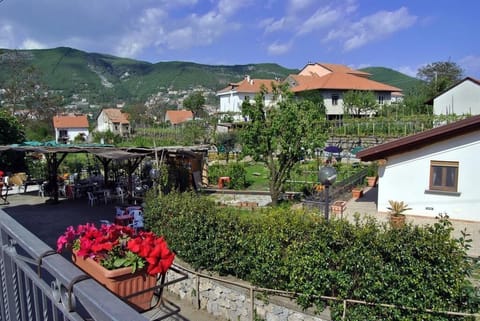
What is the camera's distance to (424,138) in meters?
13.3

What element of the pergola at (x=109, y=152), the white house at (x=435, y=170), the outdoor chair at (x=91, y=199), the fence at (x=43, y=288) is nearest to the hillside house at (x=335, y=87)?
the pergola at (x=109, y=152)

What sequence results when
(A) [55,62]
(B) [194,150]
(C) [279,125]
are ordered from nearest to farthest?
(C) [279,125]
(B) [194,150]
(A) [55,62]

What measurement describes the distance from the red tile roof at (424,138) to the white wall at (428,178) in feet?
0.69

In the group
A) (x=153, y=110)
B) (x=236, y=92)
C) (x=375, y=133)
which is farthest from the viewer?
(x=153, y=110)

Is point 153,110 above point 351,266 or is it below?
above

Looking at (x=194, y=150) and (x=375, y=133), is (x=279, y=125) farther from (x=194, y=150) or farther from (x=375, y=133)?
(x=375, y=133)

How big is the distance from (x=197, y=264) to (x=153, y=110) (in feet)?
269

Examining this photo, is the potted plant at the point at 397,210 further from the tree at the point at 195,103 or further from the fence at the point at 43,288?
the tree at the point at 195,103

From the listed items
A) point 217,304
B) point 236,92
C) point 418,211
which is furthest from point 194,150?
point 236,92

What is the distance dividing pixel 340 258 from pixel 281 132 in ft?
31.3

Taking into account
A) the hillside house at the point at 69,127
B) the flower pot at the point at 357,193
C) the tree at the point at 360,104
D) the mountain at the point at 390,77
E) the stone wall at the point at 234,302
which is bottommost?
the stone wall at the point at 234,302

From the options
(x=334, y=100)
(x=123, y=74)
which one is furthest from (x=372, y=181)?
(x=123, y=74)

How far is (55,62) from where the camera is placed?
143500 millimetres

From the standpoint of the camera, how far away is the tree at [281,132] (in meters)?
15.6
